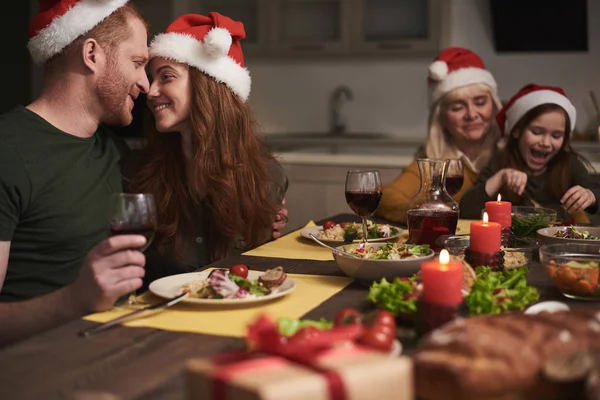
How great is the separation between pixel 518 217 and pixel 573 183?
107cm

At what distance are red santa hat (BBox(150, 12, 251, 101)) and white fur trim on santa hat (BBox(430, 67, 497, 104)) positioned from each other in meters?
1.36

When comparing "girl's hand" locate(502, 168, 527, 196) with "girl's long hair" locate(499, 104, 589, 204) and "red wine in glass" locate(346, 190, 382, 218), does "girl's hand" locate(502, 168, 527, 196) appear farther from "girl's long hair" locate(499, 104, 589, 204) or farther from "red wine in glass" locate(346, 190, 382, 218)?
"red wine in glass" locate(346, 190, 382, 218)

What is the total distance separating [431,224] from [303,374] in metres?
1.22

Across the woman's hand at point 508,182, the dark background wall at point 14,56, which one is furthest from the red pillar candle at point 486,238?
the dark background wall at point 14,56

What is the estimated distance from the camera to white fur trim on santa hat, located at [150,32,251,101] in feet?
8.11

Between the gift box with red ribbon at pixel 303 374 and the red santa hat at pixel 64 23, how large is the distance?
153cm

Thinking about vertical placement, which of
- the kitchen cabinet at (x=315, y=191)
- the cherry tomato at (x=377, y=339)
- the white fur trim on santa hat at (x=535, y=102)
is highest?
the white fur trim on santa hat at (x=535, y=102)

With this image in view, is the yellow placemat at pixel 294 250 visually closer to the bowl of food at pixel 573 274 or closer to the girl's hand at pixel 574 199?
the bowl of food at pixel 573 274

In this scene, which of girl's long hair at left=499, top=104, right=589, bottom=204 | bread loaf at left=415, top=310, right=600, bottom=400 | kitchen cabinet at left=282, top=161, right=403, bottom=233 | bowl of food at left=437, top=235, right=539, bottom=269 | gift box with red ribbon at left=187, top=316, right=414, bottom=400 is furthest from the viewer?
kitchen cabinet at left=282, top=161, right=403, bottom=233

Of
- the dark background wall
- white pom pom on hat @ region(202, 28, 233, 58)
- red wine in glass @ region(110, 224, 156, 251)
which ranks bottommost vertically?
red wine in glass @ region(110, 224, 156, 251)

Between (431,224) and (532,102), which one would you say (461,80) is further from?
(431,224)

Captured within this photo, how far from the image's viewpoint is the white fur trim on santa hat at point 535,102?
3.34 metres

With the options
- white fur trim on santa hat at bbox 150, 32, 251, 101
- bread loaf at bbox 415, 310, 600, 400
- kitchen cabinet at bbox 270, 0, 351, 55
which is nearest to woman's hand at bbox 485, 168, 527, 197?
white fur trim on santa hat at bbox 150, 32, 251, 101

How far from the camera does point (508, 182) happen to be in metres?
2.93
